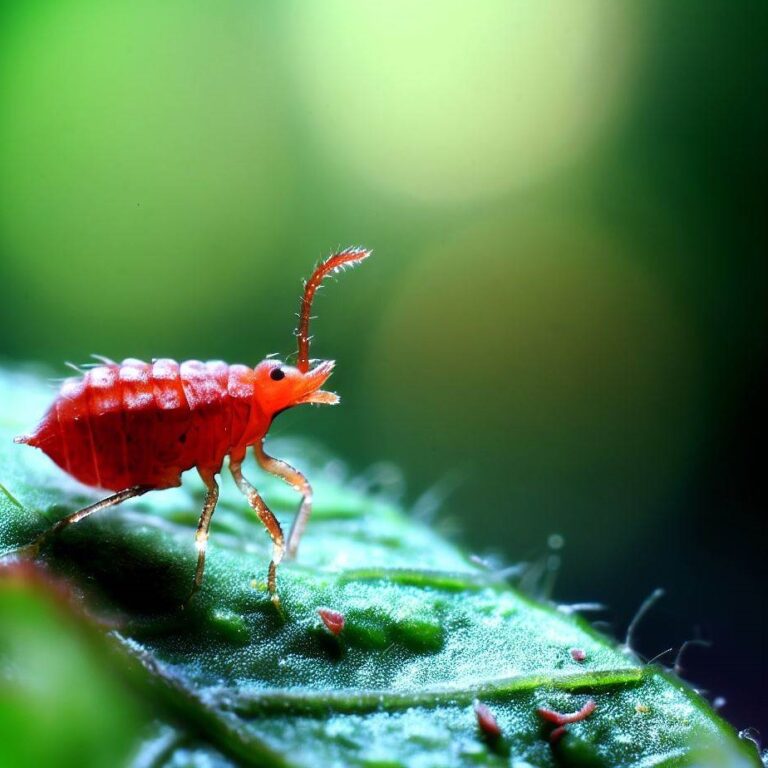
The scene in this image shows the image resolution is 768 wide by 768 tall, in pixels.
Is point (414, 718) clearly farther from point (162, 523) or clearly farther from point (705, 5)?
point (705, 5)

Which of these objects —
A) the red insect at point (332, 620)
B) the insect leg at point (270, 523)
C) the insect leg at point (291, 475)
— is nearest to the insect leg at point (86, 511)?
the insect leg at point (270, 523)

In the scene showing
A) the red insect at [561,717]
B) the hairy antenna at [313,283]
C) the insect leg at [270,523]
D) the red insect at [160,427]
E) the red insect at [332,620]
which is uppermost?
the hairy antenna at [313,283]

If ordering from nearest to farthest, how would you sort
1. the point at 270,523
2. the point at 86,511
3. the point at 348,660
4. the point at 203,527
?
the point at 348,660 → the point at 86,511 → the point at 203,527 → the point at 270,523

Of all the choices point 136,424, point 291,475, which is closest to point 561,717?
point 291,475

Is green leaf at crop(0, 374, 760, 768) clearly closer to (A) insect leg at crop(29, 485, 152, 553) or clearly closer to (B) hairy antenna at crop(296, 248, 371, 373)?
(A) insect leg at crop(29, 485, 152, 553)

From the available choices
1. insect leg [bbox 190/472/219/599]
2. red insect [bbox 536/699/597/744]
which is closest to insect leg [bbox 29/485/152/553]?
insect leg [bbox 190/472/219/599]

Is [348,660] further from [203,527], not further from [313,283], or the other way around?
[313,283]

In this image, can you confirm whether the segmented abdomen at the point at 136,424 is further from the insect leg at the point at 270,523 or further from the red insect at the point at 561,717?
the red insect at the point at 561,717
